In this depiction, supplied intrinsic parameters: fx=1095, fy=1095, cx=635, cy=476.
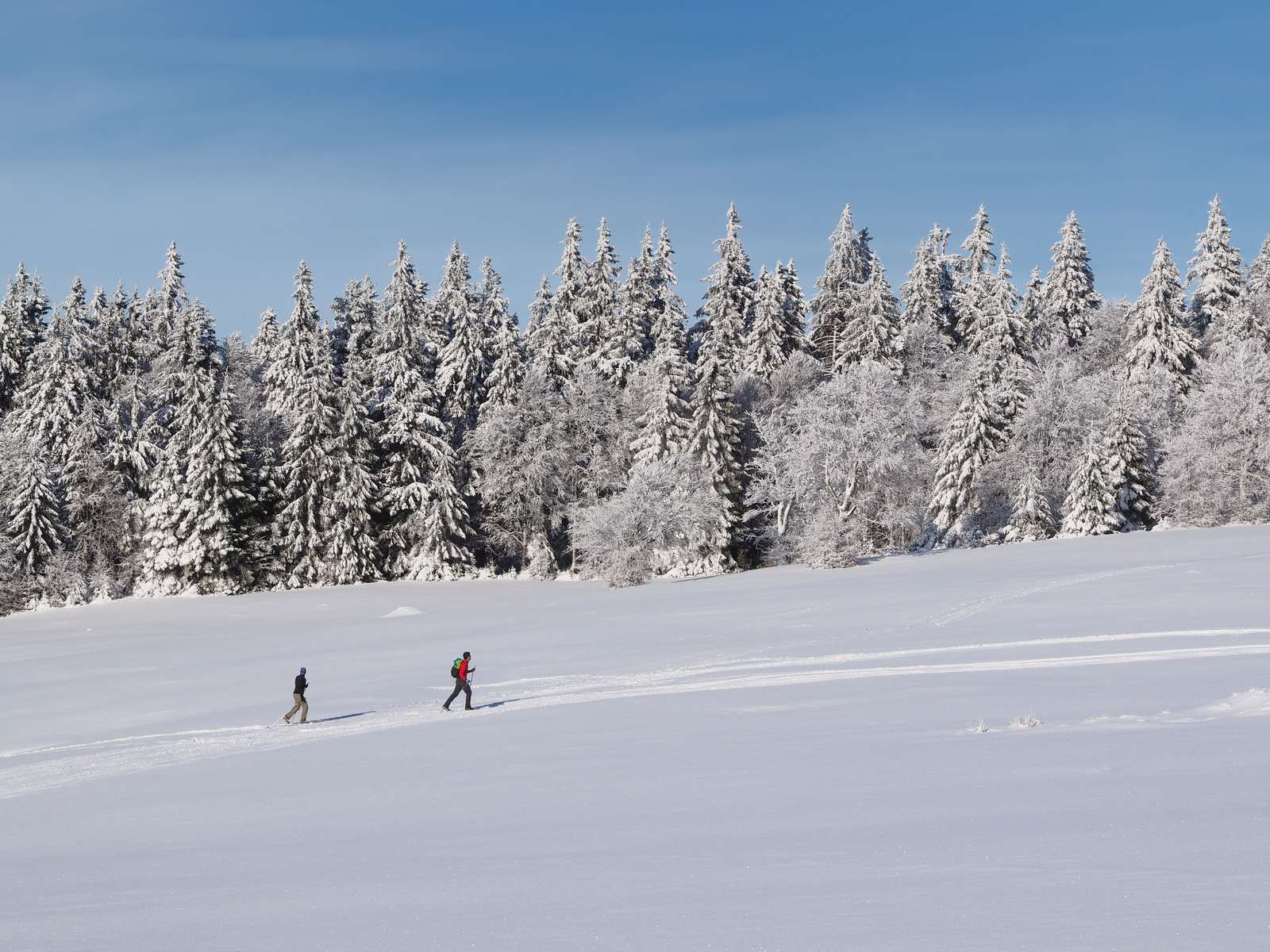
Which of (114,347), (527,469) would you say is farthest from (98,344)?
(527,469)

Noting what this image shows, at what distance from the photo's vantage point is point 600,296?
83.4 metres

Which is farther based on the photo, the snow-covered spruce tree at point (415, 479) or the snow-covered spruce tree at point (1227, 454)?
the snow-covered spruce tree at point (415, 479)

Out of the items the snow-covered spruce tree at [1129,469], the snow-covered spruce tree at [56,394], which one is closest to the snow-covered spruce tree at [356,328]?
the snow-covered spruce tree at [56,394]

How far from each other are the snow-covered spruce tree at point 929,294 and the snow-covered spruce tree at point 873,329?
5.75 metres

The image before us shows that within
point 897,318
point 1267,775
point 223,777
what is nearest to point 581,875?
point 1267,775

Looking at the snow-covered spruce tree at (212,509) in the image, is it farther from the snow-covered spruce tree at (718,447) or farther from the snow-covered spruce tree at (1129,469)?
the snow-covered spruce tree at (1129,469)

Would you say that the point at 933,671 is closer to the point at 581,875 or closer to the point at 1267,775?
the point at 1267,775

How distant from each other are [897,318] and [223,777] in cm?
7776

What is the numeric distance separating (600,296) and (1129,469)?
39746 millimetres

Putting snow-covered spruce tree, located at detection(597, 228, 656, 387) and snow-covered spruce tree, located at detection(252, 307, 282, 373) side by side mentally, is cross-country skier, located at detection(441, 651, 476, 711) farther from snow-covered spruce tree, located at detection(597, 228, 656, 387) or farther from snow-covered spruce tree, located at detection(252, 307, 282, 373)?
snow-covered spruce tree, located at detection(252, 307, 282, 373)

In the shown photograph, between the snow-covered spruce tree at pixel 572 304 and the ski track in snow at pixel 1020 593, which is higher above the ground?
the snow-covered spruce tree at pixel 572 304

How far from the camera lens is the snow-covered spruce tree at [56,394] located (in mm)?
66312

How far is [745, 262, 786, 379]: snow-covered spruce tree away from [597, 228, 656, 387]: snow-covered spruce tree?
298 inches

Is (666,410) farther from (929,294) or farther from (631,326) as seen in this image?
(929,294)
